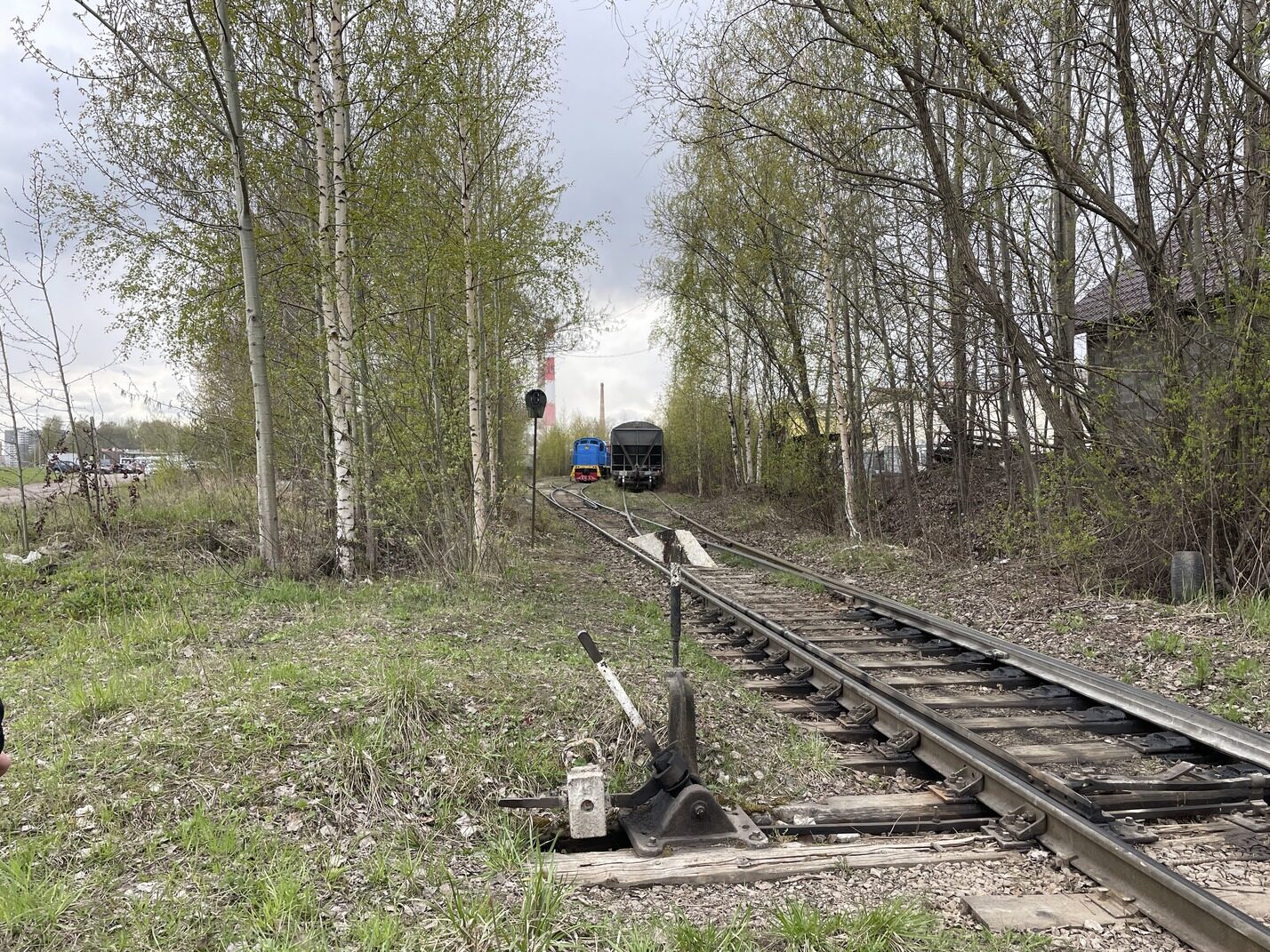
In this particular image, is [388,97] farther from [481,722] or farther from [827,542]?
[827,542]

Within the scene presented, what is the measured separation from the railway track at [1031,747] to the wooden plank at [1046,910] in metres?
0.13

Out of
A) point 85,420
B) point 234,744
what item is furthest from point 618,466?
point 234,744

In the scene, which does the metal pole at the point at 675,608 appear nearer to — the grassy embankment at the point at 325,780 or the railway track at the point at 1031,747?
the grassy embankment at the point at 325,780

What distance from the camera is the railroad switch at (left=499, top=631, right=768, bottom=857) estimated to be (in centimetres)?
392

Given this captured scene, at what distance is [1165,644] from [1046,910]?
15.7 feet

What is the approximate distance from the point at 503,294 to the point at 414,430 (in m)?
7.07

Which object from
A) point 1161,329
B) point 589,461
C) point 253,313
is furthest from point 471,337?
point 589,461

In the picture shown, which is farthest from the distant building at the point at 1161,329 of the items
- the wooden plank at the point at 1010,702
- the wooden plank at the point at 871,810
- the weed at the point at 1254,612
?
the wooden plank at the point at 871,810

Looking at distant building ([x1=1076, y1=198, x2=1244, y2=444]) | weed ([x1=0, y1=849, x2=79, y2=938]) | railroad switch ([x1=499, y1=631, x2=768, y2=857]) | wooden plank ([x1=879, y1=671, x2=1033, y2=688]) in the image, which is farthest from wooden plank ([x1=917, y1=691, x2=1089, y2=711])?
weed ([x1=0, y1=849, x2=79, y2=938])

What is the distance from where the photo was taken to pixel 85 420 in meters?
11.4

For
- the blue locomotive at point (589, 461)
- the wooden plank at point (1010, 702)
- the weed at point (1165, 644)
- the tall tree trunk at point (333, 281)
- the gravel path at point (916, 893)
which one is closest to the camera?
the gravel path at point (916, 893)

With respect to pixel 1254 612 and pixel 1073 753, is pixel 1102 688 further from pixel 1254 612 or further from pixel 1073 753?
pixel 1254 612

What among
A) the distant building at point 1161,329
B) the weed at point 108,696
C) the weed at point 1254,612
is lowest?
the weed at point 1254,612

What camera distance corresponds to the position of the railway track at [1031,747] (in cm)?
366
